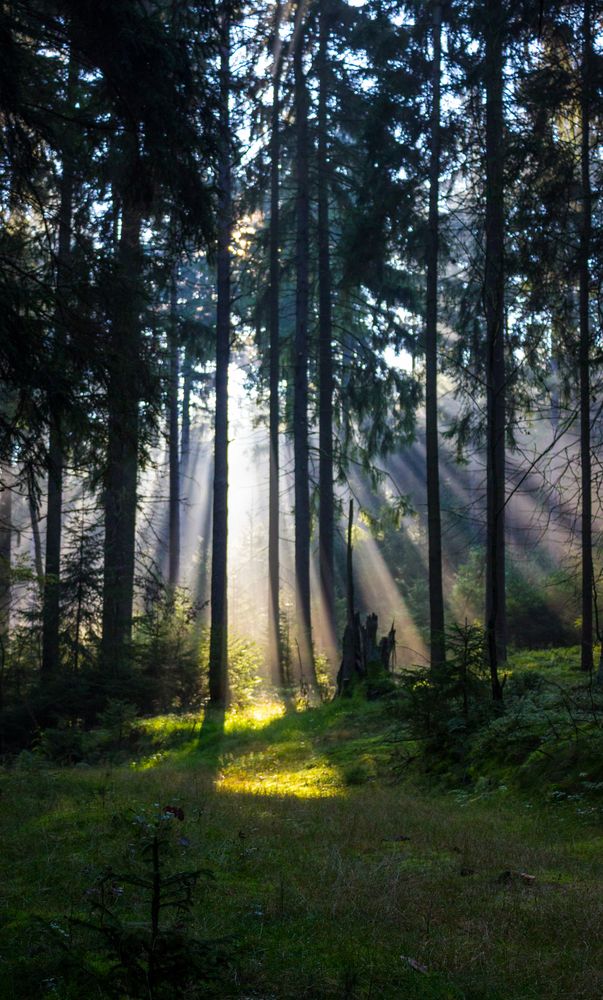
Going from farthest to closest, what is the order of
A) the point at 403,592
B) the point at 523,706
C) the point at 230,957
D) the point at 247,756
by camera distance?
the point at 403,592 → the point at 247,756 → the point at 523,706 → the point at 230,957

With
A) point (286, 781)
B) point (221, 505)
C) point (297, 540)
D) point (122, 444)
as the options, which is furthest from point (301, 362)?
point (286, 781)

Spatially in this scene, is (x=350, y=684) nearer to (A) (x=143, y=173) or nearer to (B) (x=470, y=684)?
(B) (x=470, y=684)

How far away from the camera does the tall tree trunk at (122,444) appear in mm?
9008

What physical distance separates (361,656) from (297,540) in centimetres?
649

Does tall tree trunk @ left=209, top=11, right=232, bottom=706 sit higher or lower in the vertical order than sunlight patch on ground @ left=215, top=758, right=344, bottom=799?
higher

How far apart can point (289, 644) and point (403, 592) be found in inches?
445

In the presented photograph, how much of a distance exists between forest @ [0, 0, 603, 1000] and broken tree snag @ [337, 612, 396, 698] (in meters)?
0.08

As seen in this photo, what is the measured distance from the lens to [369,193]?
17266mm

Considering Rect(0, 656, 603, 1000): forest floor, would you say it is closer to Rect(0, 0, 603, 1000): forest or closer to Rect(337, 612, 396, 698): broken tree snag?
Rect(0, 0, 603, 1000): forest

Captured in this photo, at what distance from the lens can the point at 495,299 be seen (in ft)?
35.2

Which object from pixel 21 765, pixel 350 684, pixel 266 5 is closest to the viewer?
pixel 21 765

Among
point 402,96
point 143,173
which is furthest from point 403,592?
point 143,173

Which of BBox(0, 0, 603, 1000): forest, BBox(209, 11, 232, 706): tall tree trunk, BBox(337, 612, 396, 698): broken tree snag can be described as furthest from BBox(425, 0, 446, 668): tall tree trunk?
BBox(209, 11, 232, 706): tall tree trunk

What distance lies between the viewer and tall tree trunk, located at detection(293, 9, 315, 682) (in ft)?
70.5
